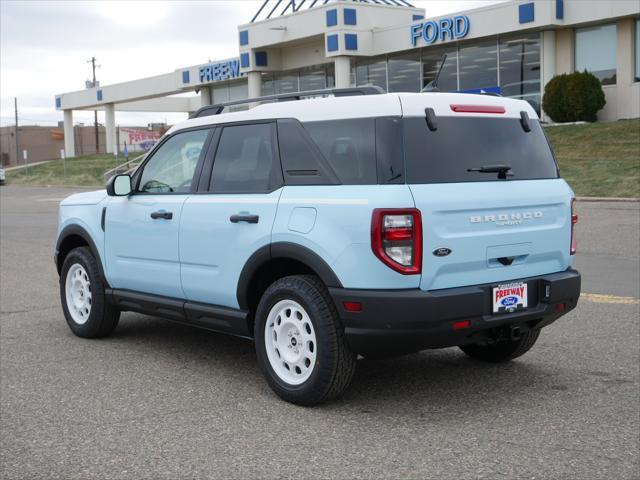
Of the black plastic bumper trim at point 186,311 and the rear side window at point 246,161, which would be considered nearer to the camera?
the rear side window at point 246,161

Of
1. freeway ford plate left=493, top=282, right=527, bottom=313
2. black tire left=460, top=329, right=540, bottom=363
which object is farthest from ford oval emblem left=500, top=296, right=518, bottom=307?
black tire left=460, top=329, right=540, bottom=363

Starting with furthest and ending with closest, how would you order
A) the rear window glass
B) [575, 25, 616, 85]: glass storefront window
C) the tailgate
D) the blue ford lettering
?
the blue ford lettering < [575, 25, 616, 85]: glass storefront window < the rear window glass < the tailgate

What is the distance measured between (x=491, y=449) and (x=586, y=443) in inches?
21.3

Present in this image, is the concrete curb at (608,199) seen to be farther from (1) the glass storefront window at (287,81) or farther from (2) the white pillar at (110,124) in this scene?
(2) the white pillar at (110,124)

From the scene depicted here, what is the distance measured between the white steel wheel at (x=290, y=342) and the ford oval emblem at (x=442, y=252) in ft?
2.99

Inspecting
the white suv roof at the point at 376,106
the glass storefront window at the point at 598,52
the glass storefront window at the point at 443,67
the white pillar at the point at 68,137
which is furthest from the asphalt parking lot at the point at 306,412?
the white pillar at the point at 68,137

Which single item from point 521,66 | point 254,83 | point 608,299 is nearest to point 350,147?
point 608,299

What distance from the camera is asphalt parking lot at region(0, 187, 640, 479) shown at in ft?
14.5

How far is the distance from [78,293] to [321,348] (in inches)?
130

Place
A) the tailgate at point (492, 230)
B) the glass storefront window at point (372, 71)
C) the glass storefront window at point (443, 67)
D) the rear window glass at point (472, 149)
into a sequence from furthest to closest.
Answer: the glass storefront window at point (372, 71) < the glass storefront window at point (443, 67) < the rear window glass at point (472, 149) < the tailgate at point (492, 230)

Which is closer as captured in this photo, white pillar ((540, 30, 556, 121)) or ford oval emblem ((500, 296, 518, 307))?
ford oval emblem ((500, 296, 518, 307))

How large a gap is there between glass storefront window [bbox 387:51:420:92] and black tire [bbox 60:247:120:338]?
34541 millimetres

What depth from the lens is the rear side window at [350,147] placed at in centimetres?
514

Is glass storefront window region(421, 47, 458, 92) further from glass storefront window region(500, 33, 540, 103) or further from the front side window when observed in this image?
the front side window
